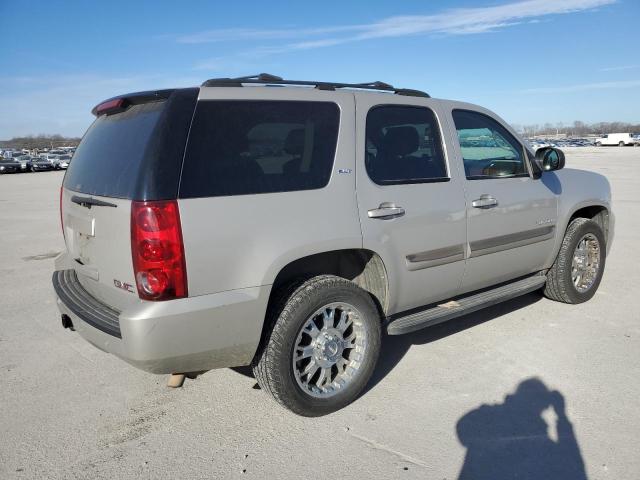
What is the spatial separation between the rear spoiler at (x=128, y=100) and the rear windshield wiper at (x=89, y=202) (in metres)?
0.57

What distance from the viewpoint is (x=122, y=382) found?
12.0ft

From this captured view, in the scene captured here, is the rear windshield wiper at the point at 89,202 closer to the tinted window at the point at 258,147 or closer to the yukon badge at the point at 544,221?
the tinted window at the point at 258,147

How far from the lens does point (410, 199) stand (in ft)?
11.3

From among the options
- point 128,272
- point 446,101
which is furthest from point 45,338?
point 446,101

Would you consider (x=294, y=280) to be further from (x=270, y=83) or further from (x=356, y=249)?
(x=270, y=83)

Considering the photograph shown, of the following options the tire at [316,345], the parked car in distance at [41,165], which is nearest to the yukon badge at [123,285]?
the tire at [316,345]

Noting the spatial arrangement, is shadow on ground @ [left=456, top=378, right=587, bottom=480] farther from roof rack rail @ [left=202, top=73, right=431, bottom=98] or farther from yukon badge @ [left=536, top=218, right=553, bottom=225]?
roof rack rail @ [left=202, top=73, right=431, bottom=98]

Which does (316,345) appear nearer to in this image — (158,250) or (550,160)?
(158,250)

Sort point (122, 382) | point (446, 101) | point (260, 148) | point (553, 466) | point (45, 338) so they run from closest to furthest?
point (553, 466) < point (260, 148) < point (122, 382) < point (446, 101) < point (45, 338)

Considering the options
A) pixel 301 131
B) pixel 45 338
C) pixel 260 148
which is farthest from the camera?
pixel 45 338

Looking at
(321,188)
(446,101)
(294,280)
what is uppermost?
(446,101)

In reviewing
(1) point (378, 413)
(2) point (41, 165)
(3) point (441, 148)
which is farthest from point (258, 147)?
(2) point (41, 165)

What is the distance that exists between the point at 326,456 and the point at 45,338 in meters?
2.96

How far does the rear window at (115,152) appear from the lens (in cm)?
273
